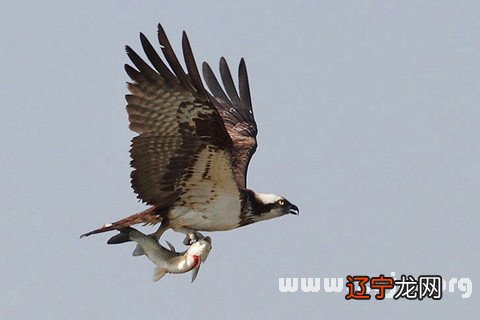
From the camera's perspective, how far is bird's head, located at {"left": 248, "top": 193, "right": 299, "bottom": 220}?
1316 centimetres

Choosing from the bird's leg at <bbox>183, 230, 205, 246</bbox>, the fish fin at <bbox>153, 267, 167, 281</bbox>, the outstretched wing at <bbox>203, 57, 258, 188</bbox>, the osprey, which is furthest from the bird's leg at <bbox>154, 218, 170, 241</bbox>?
the outstretched wing at <bbox>203, 57, 258, 188</bbox>

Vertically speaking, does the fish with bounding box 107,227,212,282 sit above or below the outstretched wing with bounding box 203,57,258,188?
below

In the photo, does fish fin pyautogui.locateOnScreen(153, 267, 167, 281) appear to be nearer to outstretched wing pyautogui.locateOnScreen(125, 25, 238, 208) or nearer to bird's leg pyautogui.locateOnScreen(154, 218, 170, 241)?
bird's leg pyautogui.locateOnScreen(154, 218, 170, 241)

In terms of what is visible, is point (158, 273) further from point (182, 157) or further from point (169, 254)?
point (182, 157)

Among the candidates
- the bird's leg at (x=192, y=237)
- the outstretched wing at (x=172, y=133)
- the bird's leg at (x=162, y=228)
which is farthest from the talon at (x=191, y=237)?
the outstretched wing at (x=172, y=133)

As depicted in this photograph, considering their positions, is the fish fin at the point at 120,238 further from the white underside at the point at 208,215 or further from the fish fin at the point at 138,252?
the white underside at the point at 208,215

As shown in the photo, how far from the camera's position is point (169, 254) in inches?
494

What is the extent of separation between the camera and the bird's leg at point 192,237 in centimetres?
1297

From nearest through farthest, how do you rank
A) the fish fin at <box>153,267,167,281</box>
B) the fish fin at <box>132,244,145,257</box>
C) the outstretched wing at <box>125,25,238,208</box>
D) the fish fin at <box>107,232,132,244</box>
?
the outstretched wing at <box>125,25,238,208</box>
the fish fin at <box>153,267,167,281</box>
the fish fin at <box>132,244,145,257</box>
the fish fin at <box>107,232,132,244</box>

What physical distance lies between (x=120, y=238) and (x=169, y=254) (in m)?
0.66

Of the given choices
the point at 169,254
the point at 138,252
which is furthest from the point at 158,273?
the point at 138,252

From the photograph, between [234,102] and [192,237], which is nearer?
[192,237]

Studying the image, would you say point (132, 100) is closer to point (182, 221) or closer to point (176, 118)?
point (176, 118)

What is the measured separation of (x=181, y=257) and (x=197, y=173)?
83 centimetres
